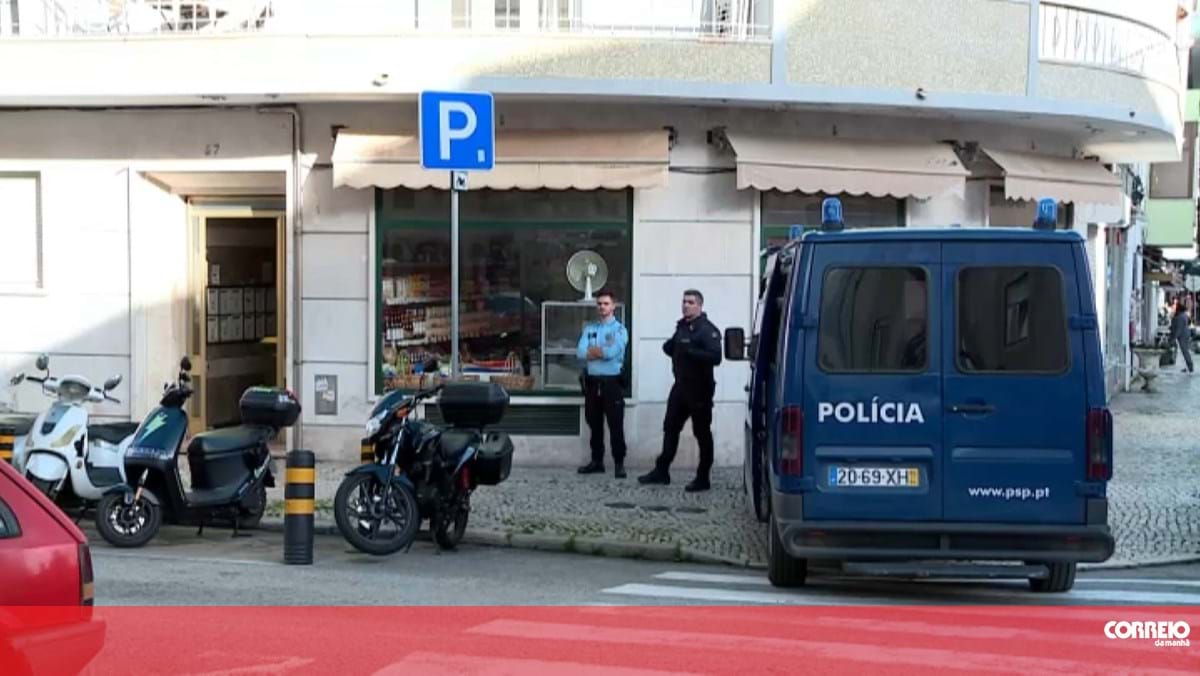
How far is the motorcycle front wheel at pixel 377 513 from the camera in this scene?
9.89 m

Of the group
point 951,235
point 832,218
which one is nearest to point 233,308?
point 832,218

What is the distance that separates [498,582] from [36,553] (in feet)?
15.4

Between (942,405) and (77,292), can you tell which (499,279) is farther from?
(942,405)

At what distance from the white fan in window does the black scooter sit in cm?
452

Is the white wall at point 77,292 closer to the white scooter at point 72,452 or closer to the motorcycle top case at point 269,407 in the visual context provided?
the white scooter at point 72,452

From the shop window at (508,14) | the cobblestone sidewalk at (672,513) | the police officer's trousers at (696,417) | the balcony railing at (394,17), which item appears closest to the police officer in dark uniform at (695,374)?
the police officer's trousers at (696,417)

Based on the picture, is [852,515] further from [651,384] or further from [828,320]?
[651,384]

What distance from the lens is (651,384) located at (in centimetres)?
1448

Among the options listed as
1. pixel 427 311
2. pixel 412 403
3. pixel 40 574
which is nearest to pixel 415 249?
pixel 427 311

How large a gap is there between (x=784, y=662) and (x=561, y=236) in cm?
837

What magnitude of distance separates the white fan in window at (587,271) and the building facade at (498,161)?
0.08 m

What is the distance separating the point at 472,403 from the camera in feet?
33.7

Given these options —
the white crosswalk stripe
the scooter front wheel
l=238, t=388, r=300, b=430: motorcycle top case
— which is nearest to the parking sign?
l=238, t=388, r=300, b=430: motorcycle top case

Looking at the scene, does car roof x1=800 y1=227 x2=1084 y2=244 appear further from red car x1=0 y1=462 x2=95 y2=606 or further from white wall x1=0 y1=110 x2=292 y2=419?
white wall x1=0 y1=110 x2=292 y2=419
